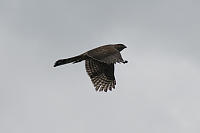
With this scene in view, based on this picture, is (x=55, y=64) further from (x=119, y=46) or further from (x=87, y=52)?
(x=119, y=46)

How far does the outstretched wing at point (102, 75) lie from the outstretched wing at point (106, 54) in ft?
2.42

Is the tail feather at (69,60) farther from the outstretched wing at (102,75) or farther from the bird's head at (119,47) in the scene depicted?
the bird's head at (119,47)

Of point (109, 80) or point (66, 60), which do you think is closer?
point (66, 60)

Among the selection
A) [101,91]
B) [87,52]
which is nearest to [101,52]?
[87,52]

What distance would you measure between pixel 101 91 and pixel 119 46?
2.12 metres

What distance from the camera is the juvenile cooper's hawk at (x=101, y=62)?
24.7 meters

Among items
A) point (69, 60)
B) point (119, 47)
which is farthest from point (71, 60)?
point (119, 47)

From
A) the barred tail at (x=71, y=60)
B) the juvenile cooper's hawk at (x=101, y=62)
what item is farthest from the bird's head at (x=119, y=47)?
the barred tail at (x=71, y=60)

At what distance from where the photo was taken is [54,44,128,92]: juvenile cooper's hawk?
80.9 feet

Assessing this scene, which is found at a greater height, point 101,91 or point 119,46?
point 119,46

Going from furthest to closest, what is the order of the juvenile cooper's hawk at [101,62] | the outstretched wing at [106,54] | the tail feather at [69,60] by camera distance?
the tail feather at [69,60] → the juvenile cooper's hawk at [101,62] → the outstretched wing at [106,54]

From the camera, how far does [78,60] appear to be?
25.6 meters

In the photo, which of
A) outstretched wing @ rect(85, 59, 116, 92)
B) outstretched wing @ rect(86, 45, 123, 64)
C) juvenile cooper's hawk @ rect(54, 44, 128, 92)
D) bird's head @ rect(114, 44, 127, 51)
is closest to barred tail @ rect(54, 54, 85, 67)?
juvenile cooper's hawk @ rect(54, 44, 128, 92)

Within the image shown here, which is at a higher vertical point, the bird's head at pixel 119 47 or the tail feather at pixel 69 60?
the bird's head at pixel 119 47
